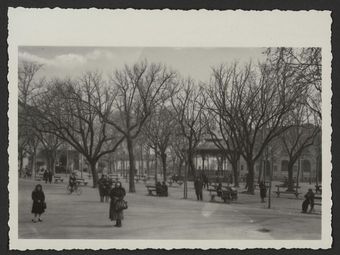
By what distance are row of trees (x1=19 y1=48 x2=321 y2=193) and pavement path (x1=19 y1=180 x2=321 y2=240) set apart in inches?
44.1

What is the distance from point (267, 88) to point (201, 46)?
2165 mm

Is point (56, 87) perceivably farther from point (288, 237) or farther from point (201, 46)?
point (288, 237)

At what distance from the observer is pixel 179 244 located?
12.6 meters

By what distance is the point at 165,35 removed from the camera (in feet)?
41.7

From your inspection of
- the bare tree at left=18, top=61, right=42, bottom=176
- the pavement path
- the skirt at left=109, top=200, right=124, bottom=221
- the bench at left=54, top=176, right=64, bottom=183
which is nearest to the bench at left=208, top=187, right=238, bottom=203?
the pavement path

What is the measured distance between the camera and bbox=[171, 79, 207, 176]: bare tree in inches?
536

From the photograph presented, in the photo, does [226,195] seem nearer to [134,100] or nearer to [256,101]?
[256,101]

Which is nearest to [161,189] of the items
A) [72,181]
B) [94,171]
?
[94,171]

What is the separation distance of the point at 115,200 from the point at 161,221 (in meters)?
1.15

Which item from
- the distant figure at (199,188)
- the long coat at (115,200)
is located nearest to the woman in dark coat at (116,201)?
the long coat at (115,200)

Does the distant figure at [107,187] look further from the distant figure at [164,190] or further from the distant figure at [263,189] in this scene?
the distant figure at [263,189]

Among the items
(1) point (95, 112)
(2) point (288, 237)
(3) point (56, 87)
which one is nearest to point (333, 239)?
(2) point (288, 237)

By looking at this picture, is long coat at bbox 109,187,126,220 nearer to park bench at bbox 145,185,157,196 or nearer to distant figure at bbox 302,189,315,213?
park bench at bbox 145,185,157,196

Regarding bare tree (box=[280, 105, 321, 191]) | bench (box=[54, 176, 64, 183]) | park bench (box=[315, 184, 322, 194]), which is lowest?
park bench (box=[315, 184, 322, 194])
